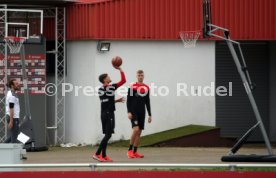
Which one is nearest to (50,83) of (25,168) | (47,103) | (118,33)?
(47,103)

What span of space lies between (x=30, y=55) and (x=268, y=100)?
725cm

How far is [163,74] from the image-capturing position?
1056 inches

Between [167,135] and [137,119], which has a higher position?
[137,119]

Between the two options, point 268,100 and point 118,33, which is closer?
point 118,33

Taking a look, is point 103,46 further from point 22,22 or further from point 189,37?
point 189,37

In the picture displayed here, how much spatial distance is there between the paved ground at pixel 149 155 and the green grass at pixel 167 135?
0.70 m

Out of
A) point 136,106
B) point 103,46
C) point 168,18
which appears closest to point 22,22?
point 103,46

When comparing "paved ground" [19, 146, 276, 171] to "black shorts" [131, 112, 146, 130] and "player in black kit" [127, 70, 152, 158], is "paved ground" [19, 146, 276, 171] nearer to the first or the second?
"player in black kit" [127, 70, 152, 158]

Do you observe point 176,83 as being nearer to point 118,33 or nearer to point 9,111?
point 118,33

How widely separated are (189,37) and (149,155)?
5000 mm

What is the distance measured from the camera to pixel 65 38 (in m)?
27.0

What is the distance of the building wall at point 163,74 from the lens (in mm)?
26688

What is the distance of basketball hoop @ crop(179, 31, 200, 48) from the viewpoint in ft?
85.0

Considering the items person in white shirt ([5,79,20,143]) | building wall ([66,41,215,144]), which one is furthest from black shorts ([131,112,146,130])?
building wall ([66,41,215,144])
